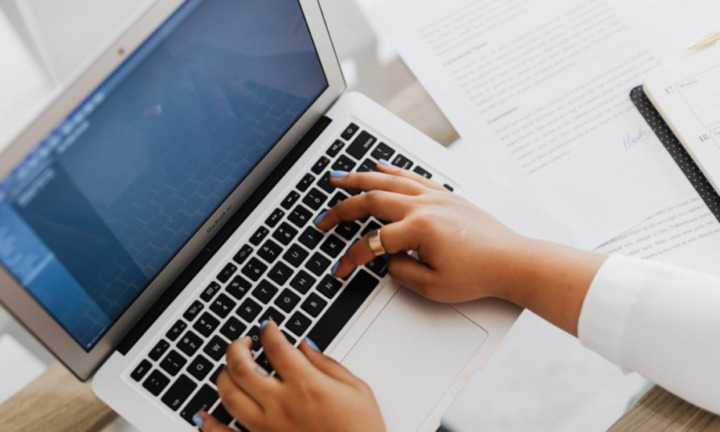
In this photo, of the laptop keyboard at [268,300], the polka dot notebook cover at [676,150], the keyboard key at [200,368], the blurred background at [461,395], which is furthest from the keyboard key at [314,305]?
the polka dot notebook cover at [676,150]

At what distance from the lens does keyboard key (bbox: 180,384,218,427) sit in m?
0.60

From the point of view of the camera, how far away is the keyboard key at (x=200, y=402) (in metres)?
0.60

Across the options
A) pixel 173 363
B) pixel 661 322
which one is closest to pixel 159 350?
pixel 173 363

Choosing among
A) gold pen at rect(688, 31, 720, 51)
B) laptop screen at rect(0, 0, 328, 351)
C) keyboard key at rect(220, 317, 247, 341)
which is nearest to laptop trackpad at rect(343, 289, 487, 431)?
keyboard key at rect(220, 317, 247, 341)

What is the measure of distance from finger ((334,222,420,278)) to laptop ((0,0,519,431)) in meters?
0.02

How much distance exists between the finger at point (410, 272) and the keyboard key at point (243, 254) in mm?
141

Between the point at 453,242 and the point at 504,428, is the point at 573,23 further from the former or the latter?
the point at 504,428

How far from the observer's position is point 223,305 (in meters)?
0.64

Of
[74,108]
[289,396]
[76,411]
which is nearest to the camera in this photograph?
[74,108]

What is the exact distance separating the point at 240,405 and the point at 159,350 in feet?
0.35

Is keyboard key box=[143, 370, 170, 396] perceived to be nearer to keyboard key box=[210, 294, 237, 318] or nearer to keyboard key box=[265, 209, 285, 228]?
keyboard key box=[210, 294, 237, 318]

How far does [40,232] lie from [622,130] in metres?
0.60

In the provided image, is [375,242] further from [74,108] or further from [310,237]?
[74,108]

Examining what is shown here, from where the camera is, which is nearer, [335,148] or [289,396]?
[289,396]
